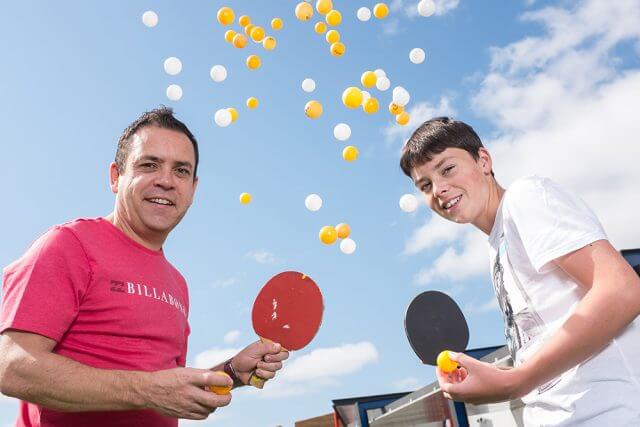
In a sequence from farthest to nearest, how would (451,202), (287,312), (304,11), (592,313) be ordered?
1. (304,11)
2. (287,312)
3. (451,202)
4. (592,313)

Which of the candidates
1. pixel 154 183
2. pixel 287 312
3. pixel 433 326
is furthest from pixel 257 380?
pixel 154 183

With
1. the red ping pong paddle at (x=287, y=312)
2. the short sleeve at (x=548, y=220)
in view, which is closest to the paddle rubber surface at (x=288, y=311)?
the red ping pong paddle at (x=287, y=312)

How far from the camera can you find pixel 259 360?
2.65 metres

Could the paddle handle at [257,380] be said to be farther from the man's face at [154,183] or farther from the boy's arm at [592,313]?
the boy's arm at [592,313]

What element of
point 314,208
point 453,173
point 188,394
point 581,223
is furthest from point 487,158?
point 314,208

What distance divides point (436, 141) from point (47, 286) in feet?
5.85

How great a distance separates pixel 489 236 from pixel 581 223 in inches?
21.3

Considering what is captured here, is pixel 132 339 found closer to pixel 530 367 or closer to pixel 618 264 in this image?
pixel 530 367

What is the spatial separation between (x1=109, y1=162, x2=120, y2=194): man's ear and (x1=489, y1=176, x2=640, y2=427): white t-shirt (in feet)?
6.57

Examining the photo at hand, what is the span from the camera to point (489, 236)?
7.89 feet

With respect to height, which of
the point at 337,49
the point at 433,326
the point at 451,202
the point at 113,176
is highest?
the point at 337,49

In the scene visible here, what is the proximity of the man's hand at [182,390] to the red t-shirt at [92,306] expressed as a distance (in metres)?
0.41

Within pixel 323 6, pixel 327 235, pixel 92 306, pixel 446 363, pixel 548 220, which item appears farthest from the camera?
pixel 323 6

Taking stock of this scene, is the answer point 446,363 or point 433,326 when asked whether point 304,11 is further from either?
point 446,363
